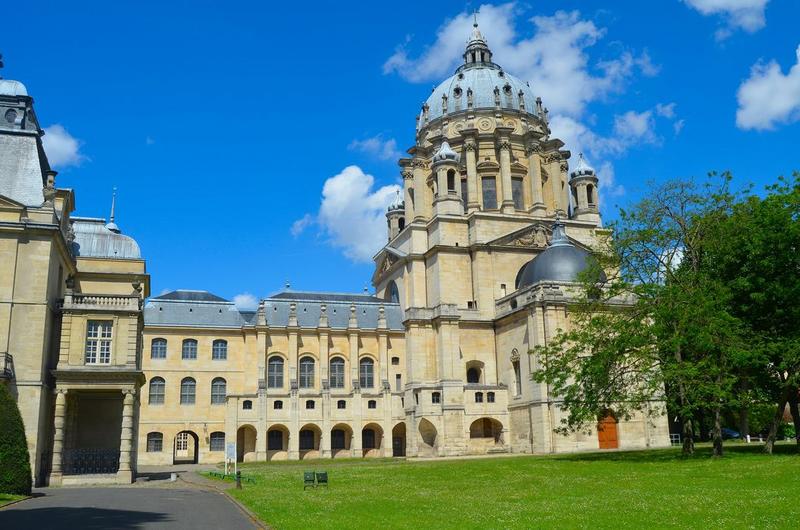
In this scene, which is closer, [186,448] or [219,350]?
[219,350]

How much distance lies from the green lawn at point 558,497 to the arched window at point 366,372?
34.0m

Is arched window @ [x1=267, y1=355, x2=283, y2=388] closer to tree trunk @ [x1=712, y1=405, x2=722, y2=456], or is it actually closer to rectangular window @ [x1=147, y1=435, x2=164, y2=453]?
rectangular window @ [x1=147, y1=435, x2=164, y2=453]

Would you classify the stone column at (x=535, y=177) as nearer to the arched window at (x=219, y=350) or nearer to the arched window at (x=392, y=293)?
the arched window at (x=392, y=293)

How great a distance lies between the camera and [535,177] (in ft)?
228

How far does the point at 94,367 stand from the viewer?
115 feet

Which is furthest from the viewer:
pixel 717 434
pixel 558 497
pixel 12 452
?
pixel 717 434

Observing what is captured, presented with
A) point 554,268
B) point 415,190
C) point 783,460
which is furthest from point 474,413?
point 783,460

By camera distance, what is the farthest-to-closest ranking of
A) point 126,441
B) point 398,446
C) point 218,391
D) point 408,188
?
1. point 408,188
2. point 398,446
3. point 218,391
4. point 126,441

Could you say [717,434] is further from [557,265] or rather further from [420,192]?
[420,192]

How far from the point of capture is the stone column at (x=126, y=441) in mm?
34406

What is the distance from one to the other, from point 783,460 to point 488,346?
32.5 meters

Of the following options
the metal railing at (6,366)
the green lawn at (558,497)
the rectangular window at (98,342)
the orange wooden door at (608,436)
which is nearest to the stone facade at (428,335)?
the orange wooden door at (608,436)

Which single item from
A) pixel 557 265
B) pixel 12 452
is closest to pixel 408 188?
pixel 557 265

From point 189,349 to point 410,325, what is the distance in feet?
64.5
